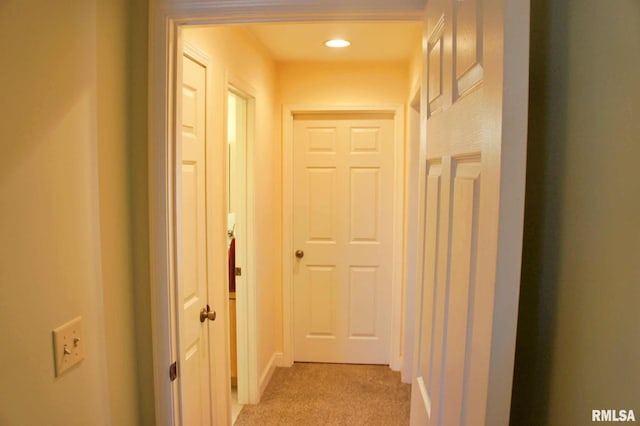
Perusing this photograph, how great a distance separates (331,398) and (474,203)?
2602mm

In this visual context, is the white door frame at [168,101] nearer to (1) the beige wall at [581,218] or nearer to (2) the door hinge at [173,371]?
(2) the door hinge at [173,371]

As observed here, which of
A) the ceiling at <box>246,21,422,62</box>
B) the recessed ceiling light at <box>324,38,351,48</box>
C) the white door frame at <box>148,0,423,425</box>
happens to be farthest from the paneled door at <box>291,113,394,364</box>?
the white door frame at <box>148,0,423,425</box>

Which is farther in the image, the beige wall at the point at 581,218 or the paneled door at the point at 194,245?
the paneled door at the point at 194,245

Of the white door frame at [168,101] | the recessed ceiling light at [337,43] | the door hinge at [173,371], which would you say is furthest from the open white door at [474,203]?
the recessed ceiling light at [337,43]

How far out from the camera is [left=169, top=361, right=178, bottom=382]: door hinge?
3.92ft

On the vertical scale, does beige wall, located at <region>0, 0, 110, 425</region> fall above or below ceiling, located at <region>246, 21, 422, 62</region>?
below

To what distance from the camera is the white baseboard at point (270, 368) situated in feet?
9.40

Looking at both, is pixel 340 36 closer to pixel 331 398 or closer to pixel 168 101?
pixel 168 101

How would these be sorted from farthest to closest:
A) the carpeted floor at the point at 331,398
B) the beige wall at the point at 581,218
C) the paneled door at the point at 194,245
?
the carpeted floor at the point at 331,398 → the paneled door at the point at 194,245 → the beige wall at the point at 581,218

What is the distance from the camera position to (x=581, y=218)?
Result: 1.70ft

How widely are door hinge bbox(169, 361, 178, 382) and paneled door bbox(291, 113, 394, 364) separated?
2123 millimetres

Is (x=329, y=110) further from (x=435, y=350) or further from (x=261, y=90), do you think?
(x=435, y=350)

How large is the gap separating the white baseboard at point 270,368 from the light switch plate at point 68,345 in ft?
6.90

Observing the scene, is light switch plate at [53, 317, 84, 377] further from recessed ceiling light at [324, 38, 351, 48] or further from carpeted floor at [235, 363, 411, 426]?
recessed ceiling light at [324, 38, 351, 48]
